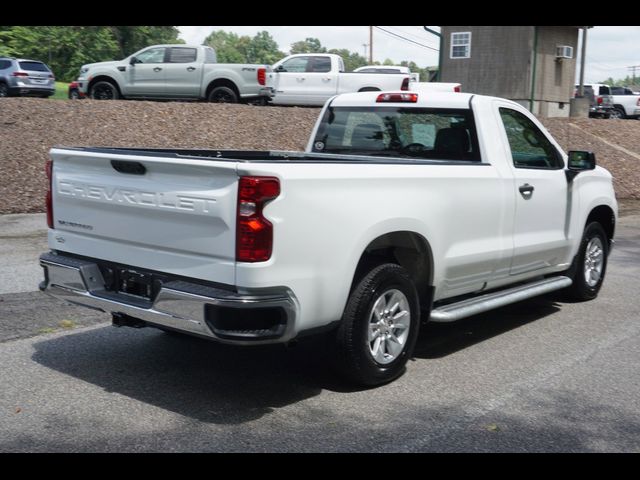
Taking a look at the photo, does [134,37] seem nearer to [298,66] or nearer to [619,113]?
[619,113]

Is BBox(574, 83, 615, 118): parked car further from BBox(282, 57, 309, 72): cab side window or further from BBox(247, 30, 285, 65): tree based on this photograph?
BBox(247, 30, 285, 65): tree

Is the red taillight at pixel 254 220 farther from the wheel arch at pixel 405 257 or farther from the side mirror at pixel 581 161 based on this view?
the side mirror at pixel 581 161

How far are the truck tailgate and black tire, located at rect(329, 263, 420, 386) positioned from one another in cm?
94

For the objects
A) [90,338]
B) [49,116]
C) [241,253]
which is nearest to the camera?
[241,253]

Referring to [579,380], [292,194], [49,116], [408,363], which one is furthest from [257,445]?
[49,116]

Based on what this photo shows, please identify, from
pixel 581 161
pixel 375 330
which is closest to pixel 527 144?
pixel 581 161

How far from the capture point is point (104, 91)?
2070 cm

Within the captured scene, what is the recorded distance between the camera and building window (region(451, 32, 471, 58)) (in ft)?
109

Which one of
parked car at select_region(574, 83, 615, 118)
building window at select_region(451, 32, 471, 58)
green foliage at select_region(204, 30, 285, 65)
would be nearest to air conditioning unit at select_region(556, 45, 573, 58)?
parked car at select_region(574, 83, 615, 118)

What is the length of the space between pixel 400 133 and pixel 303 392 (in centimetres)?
261
